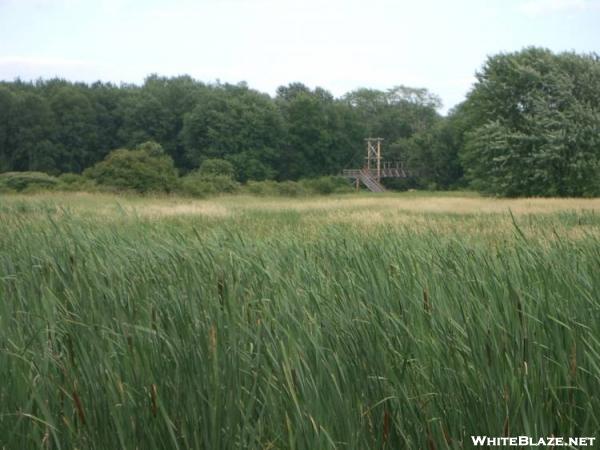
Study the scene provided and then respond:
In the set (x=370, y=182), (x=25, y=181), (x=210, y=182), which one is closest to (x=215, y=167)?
(x=210, y=182)

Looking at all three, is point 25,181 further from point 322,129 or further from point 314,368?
point 322,129

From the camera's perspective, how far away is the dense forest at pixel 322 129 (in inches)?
1519

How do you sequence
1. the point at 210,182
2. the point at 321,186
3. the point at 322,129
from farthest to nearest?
the point at 322,129, the point at 321,186, the point at 210,182

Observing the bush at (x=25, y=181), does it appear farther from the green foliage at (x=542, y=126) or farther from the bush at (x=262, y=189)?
the green foliage at (x=542, y=126)

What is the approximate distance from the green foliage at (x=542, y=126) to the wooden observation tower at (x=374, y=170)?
21362 millimetres

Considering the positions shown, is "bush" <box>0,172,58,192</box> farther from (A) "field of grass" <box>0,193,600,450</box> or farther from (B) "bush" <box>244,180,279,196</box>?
(A) "field of grass" <box>0,193,600,450</box>

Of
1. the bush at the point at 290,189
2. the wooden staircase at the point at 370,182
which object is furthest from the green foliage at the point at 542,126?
the wooden staircase at the point at 370,182

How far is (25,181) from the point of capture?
114ft

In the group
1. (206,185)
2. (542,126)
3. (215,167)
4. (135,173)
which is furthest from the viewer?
(215,167)

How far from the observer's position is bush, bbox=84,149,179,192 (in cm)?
3369

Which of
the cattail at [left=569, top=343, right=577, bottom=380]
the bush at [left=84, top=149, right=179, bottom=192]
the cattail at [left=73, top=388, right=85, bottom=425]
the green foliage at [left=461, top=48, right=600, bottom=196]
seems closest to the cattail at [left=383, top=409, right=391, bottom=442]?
the cattail at [left=569, top=343, right=577, bottom=380]

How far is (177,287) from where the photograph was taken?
3.76 metres

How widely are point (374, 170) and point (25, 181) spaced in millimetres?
38318

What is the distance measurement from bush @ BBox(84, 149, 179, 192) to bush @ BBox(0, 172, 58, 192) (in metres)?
2.14
